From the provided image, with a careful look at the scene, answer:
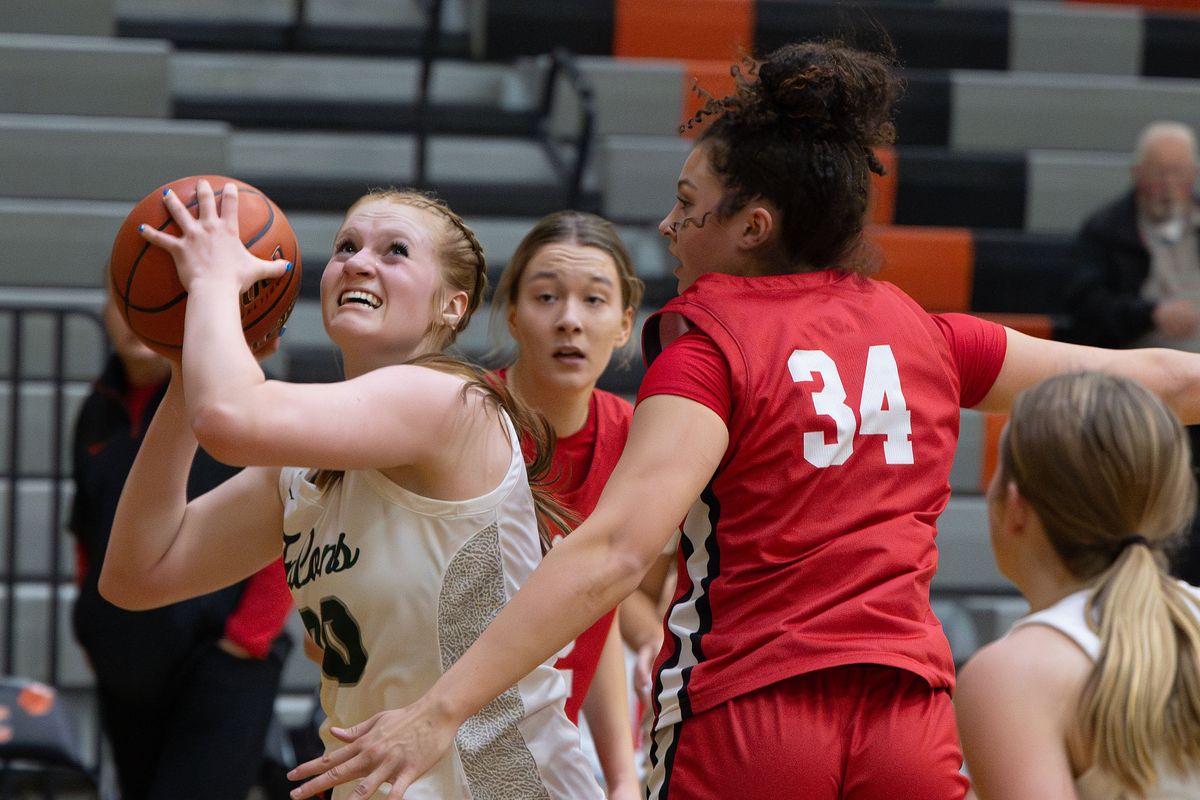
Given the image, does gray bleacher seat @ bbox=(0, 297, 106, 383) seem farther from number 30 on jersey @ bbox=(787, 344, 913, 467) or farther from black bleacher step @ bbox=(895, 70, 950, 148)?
number 30 on jersey @ bbox=(787, 344, 913, 467)

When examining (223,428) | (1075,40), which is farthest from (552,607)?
(1075,40)

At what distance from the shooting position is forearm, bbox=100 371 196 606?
93.9 inches

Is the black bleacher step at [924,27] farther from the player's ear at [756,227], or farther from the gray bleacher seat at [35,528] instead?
the player's ear at [756,227]

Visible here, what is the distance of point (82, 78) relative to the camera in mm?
6434

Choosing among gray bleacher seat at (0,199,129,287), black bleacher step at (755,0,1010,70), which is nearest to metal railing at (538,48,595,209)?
black bleacher step at (755,0,1010,70)

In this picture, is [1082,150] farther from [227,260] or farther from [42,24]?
[227,260]

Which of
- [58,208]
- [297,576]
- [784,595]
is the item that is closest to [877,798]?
[784,595]

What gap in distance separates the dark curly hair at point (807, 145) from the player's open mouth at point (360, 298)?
0.54m

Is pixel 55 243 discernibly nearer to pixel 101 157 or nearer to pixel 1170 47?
pixel 101 157

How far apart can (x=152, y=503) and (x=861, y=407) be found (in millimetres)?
1118

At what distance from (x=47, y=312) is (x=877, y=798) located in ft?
11.9

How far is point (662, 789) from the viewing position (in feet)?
6.95

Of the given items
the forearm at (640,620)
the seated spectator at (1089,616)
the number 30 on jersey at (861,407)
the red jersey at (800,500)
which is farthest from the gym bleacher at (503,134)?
the seated spectator at (1089,616)

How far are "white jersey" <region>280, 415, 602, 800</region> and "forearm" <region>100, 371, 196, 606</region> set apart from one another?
234 mm
